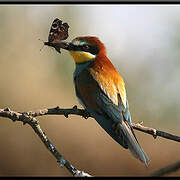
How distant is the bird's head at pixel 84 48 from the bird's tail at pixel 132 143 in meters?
0.73

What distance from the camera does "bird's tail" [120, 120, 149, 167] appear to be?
2.46 meters

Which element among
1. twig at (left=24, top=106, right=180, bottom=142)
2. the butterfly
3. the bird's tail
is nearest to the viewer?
twig at (left=24, top=106, right=180, bottom=142)

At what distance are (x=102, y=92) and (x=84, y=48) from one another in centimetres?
45

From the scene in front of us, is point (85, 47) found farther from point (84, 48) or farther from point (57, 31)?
point (57, 31)

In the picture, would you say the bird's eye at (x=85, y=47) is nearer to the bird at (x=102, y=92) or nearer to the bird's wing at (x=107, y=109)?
the bird at (x=102, y=92)

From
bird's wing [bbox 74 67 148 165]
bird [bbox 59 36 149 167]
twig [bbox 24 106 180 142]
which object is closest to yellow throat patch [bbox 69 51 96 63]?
bird [bbox 59 36 149 167]

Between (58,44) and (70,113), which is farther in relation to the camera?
(58,44)

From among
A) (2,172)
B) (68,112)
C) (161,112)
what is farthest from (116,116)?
(161,112)

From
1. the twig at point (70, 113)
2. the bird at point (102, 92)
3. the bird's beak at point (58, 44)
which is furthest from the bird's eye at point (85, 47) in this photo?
the twig at point (70, 113)

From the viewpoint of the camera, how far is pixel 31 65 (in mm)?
5016

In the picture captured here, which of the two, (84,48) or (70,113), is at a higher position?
(84,48)

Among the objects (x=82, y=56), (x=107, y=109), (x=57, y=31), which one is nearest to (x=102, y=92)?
(x=107, y=109)

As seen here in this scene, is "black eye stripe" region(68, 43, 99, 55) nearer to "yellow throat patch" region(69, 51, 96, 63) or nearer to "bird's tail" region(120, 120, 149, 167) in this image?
"yellow throat patch" region(69, 51, 96, 63)

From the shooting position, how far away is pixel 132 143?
2502 mm
